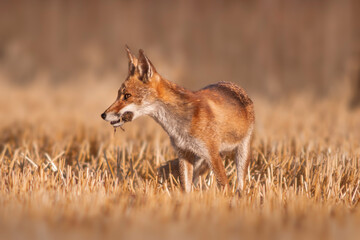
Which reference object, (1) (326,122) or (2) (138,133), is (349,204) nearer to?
(2) (138,133)

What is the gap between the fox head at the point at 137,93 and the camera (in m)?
4.68

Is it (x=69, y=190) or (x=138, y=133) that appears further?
(x=138, y=133)

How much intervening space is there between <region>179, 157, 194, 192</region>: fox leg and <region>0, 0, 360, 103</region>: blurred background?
31.5 feet

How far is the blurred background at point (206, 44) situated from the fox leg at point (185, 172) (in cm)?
959

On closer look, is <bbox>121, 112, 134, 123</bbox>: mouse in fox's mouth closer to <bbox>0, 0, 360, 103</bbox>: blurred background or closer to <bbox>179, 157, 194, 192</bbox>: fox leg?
<bbox>179, 157, 194, 192</bbox>: fox leg

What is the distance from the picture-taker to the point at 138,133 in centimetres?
909

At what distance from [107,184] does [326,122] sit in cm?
721

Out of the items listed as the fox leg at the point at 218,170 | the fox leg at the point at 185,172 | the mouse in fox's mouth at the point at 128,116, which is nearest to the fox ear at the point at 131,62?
the mouse in fox's mouth at the point at 128,116

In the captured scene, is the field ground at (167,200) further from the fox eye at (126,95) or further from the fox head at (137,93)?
the fox eye at (126,95)

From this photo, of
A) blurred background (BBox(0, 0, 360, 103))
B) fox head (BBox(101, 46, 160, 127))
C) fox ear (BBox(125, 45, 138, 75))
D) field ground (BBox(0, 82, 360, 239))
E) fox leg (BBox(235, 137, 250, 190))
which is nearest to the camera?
field ground (BBox(0, 82, 360, 239))

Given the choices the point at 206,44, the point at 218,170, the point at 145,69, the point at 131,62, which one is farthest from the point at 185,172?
the point at 206,44

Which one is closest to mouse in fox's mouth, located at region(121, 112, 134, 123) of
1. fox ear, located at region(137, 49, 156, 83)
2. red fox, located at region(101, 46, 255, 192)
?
red fox, located at region(101, 46, 255, 192)

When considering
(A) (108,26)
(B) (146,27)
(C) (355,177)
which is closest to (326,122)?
(C) (355,177)

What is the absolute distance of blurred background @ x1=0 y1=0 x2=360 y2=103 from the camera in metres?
14.7
